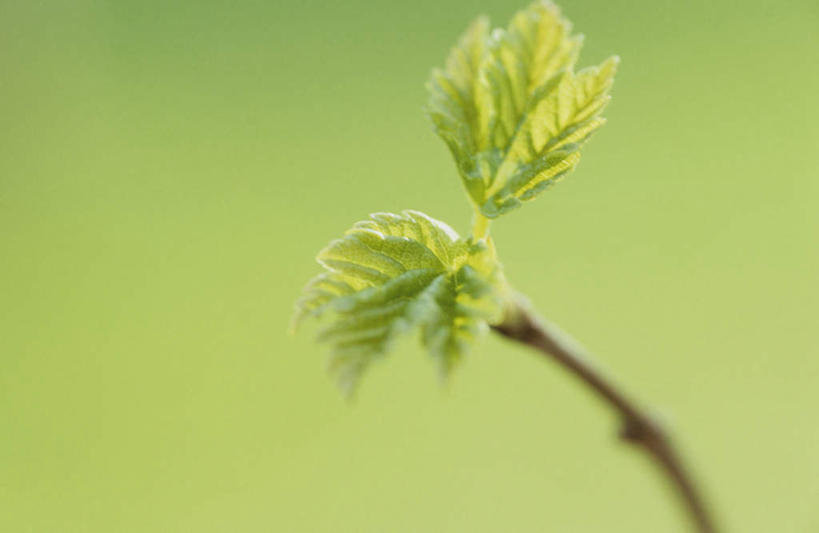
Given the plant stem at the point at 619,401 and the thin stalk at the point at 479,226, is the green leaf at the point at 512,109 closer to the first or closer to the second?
the thin stalk at the point at 479,226

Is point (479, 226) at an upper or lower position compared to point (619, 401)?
upper

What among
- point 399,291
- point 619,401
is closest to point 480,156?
point 399,291

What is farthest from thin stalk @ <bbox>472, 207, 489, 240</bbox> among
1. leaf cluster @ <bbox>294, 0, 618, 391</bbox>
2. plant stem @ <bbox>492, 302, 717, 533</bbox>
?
plant stem @ <bbox>492, 302, 717, 533</bbox>

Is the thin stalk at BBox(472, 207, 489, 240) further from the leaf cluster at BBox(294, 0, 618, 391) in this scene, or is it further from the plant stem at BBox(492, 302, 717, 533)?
the plant stem at BBox(492, 302, 717, 533)

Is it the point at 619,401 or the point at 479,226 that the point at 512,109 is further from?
the point at 619,401

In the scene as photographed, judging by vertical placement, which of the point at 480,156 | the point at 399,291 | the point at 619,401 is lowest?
the point at 619,401

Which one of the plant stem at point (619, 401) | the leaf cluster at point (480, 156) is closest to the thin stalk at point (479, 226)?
the leaf cluster at point (480, 156)

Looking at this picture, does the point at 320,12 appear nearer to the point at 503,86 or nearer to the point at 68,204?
the point at 68,204
